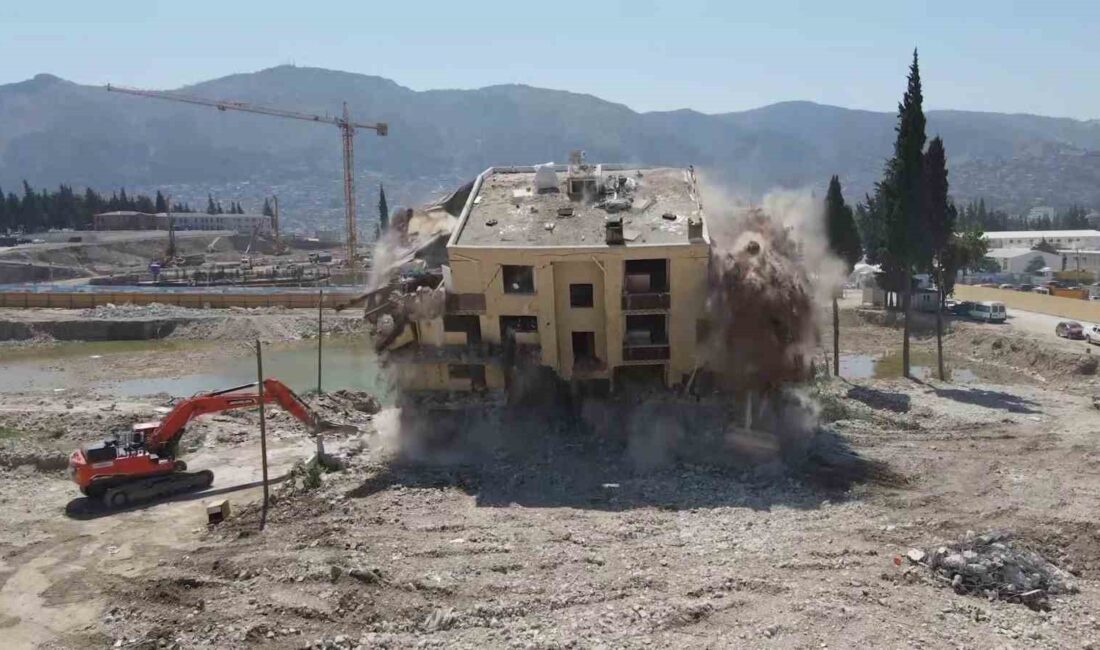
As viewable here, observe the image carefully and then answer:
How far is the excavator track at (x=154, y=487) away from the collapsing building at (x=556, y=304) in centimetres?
526

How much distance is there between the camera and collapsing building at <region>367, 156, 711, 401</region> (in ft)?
67.2

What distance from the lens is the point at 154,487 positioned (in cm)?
1936

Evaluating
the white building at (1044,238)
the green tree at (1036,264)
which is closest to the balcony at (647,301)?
the green tree at (1036,264)

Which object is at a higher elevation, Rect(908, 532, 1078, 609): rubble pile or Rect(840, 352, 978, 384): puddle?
Rect(908, 532, 1078, 609): rubble pile

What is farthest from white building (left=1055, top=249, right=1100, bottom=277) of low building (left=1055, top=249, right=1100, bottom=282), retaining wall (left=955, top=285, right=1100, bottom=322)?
retaining wall (left=955, top=285, right=1100, bottom=322)

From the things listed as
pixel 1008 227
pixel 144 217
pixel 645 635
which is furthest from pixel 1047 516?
pixel 1008 227

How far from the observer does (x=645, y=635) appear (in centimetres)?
1214

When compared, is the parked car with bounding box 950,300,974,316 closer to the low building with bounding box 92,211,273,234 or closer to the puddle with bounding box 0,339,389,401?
the puddle with bounding box 0,339,389,401

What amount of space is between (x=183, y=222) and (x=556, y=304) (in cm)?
14412

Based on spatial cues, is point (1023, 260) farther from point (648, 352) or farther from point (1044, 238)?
point (648, 352)

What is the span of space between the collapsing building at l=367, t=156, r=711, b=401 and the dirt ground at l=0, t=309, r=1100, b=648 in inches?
73.6

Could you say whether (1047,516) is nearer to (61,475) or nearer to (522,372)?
(522,372)

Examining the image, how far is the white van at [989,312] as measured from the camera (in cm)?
4488

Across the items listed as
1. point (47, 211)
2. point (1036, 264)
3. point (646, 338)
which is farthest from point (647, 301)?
point (47, 211)
